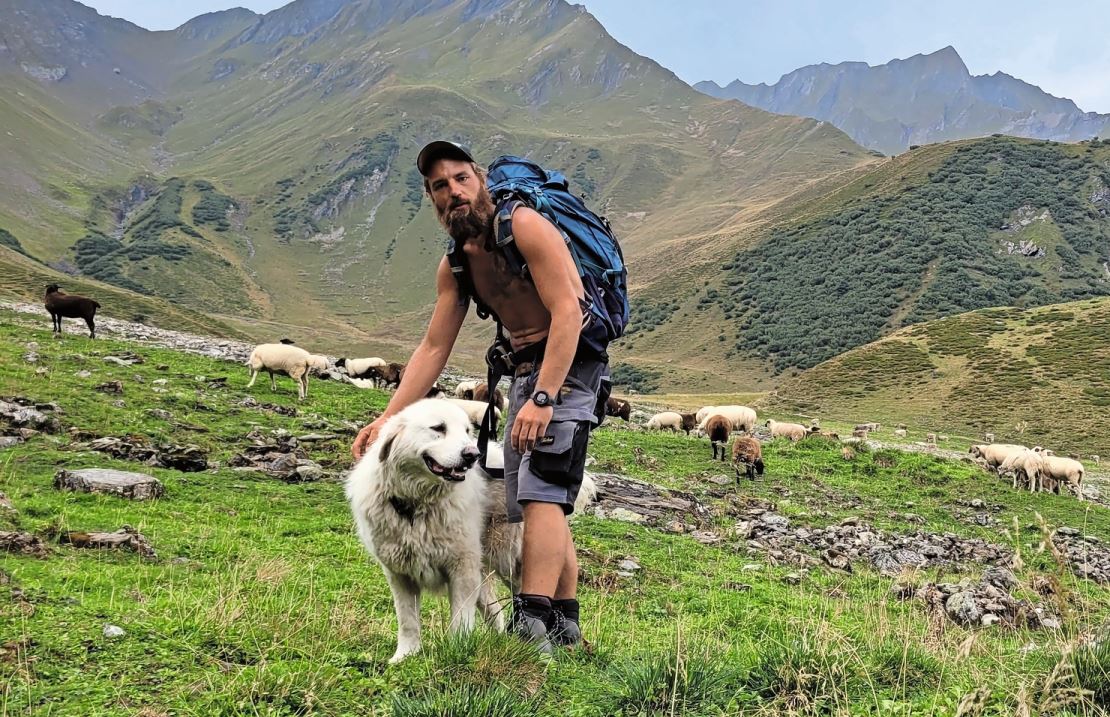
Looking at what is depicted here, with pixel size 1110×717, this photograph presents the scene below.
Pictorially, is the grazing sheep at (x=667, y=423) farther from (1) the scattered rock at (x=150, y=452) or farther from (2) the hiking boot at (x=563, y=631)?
(2) the hiking boot at (x=563, y=631)

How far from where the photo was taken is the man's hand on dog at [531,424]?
3209mm

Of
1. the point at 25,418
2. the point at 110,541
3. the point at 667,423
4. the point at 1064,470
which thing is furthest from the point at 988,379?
the point at 110,541

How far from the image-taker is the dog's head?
345cm

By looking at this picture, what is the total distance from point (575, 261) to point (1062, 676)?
2647 mm

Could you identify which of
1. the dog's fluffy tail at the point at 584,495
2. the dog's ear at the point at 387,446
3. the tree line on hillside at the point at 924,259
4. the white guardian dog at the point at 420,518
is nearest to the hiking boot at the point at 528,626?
the white guardian dog at the point at 420,518

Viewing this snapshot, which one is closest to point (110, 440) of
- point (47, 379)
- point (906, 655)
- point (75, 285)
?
point (47, 379)

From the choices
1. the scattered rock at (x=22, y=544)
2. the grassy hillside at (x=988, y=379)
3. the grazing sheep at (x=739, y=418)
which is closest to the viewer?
the scattered rock at (x=22, y=544)

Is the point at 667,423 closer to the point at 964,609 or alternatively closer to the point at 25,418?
the point at 964,609

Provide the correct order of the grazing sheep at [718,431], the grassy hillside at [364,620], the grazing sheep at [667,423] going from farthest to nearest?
the grazing sheep at [667,423], the grazing sheep at [718,431], the grassy hillside at [364,620]

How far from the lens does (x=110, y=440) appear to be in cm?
945

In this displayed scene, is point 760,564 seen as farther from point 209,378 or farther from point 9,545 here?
point 209,378

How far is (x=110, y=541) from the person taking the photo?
5758 millimetres

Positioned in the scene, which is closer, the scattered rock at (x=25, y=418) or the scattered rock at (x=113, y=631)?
the scattered rock at (x=113, y=631)

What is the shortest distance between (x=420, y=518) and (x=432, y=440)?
48 cm
